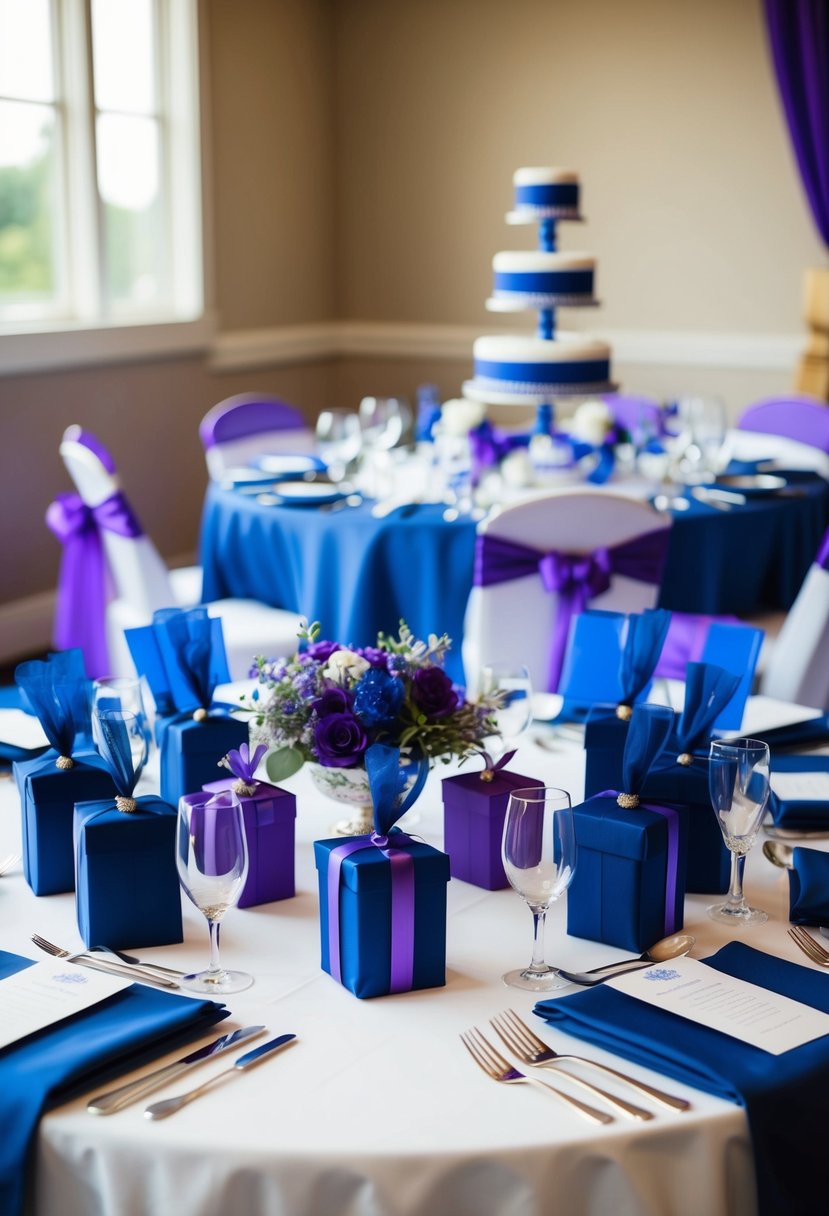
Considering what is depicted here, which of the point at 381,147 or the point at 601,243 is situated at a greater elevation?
the point at 381,147

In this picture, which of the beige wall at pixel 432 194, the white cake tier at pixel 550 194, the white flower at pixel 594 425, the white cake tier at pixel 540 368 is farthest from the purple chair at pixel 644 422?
the beige wall at pixel 432 194

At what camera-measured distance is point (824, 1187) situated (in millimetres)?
1217

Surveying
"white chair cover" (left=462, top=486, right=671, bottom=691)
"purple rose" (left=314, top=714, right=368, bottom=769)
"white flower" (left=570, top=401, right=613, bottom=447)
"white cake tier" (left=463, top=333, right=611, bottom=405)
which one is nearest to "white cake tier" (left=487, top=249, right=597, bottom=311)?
"white cake tier" (left=463, top=333, right=611, bottom=405)

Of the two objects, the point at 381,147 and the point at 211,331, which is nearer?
the point at 211,331

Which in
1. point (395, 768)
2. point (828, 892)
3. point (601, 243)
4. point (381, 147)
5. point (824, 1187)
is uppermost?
point (381, 147)

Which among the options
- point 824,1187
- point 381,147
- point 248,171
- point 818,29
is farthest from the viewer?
point 381,147

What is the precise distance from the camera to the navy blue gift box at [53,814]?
1.59 meters

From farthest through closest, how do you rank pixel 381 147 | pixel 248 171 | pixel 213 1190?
pixel 381 147
pixel 248 171
pixel 213 1190

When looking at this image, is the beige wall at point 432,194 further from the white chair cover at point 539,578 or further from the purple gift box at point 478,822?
the purple gift box at point 478,822

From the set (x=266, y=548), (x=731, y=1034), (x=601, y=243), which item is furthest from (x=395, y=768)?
(x=601, y=243)

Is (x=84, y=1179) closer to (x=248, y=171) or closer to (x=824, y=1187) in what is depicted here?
(x=824, y=1187)

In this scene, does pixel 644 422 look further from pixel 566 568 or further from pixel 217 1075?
pixel 217 1075

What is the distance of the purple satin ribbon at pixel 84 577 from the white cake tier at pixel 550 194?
1.55 meters

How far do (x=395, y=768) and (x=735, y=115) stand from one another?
5363 mm
